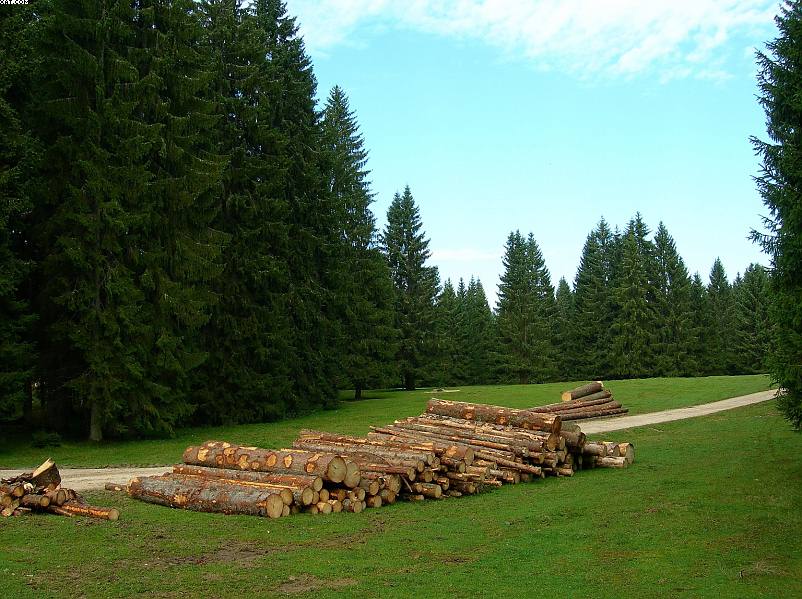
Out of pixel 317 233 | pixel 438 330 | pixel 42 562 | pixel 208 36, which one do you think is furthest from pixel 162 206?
pixel 438 330

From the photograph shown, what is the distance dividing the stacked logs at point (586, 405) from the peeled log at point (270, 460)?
602 inches

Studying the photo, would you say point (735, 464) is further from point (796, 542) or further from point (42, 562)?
point (42, 562)

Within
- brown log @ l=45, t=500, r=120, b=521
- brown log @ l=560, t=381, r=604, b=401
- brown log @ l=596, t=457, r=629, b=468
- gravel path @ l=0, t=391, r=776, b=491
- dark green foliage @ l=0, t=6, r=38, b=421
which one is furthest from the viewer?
brown log @ l=560, t=381, r=604, b=401

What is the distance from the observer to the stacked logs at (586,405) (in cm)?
2862

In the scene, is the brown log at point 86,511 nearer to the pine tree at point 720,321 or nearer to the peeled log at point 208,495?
the peeled log at point 208,495

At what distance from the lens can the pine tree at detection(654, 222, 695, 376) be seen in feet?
224

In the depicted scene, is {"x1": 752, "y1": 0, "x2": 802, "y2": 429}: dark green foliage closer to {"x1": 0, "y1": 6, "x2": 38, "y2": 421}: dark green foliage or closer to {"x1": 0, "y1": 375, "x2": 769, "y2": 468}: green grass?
{"x1": 0, "y1": 375, "x2": 769, "y2": 468}: green grass

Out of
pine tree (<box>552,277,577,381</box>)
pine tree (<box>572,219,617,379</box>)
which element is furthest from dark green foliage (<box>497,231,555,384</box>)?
pine tree (<box>572,219,617,379</box>)

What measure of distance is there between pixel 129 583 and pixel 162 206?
19.4 meters

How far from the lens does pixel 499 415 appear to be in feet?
59.7

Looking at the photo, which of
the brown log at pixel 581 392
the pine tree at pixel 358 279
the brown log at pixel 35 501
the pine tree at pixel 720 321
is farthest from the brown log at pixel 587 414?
the pine tree at pixel 720 321

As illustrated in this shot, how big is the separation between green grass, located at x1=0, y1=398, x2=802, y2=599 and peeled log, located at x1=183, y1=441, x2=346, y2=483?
3.01 feet

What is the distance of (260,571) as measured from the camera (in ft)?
29.3

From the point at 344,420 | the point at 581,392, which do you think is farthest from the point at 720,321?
the point at 344,420
